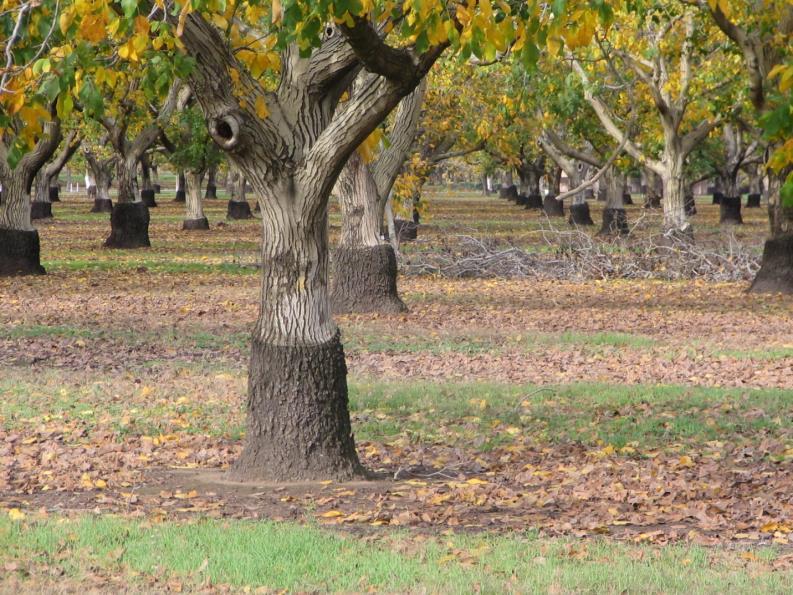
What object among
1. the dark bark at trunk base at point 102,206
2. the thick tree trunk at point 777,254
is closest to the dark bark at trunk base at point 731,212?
the thick tree trunk at point 777,254

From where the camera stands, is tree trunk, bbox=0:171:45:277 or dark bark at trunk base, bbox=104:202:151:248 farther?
dark bark at trunk base, bbox=104:202:151:248

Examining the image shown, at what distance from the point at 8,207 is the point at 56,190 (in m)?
50.7

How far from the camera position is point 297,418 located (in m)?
8.82

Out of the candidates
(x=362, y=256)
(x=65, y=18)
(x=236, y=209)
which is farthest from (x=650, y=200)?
(x=65, y=18)

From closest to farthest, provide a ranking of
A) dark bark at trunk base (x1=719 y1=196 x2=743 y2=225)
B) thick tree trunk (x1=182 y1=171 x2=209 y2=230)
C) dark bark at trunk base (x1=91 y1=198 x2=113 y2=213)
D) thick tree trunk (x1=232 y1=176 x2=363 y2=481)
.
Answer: thick tree trunk (x1=232 y1=176 x2=363 y2=481)
thick tree trunk (x1=182 y1=171 x2=209 y2=230)
dark bark at trunk base (x1=719 y1=196 x2=743 y2=225)
dark bark at trunk base (x1=91 y1=198 x2=113 y2=213)

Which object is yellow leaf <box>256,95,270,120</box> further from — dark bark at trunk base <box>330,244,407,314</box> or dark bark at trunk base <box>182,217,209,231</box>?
dark bark at trunk base <box>182,217,209,231</box>

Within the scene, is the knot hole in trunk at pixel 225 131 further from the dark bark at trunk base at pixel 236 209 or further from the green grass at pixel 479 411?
the dark bark at trunk base at pixel 236 209

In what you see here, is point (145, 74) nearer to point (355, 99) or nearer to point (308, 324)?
point (355, 99)

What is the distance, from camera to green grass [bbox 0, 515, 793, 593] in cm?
613

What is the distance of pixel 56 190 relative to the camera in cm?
7300

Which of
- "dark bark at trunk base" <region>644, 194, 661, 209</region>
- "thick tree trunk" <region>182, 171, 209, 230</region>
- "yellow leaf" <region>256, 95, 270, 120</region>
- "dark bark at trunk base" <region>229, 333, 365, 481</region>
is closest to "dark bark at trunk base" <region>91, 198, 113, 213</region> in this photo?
"thick tree trunk" <region>182, 171, 209, 230</region>

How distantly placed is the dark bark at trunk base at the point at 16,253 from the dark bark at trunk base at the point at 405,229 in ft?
38.9

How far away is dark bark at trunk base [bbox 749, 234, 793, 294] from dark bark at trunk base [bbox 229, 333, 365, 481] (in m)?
13.9

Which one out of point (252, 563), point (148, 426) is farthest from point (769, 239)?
point (252, 563)
